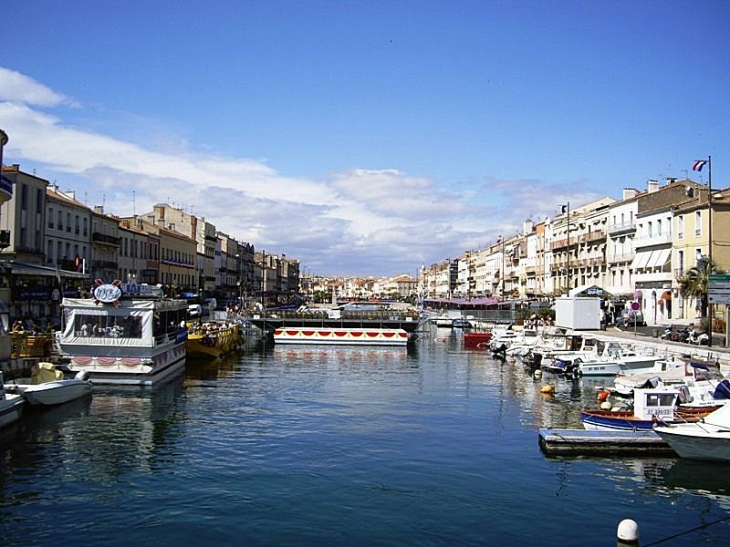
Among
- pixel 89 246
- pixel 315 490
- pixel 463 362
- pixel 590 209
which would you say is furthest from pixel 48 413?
pixel 590 209

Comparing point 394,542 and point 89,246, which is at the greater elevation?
point 89,246

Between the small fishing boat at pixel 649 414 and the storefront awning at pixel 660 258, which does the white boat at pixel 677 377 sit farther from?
the storefront awning at pixel 660 258

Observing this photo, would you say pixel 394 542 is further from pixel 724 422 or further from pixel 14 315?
pixel 14 315

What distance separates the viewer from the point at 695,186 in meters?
66.6

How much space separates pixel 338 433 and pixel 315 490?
6.87 meters

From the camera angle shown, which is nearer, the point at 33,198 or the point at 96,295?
the point at 96,295

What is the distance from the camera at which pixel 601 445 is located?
22266 millimetres

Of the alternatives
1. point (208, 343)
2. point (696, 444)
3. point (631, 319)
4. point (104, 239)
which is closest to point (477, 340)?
point (631, 319)

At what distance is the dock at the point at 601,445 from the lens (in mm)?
22016

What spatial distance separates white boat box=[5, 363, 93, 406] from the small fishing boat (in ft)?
66.7

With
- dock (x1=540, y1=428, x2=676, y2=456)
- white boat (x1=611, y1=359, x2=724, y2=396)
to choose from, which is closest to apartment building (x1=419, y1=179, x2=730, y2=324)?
white boat (x1=611, y1=359, x2=724, y2=396)

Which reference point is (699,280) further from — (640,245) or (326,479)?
(326,479)

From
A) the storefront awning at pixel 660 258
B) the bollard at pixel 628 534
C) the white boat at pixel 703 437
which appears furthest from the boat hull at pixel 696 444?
the storefront awning at pixel 660 258

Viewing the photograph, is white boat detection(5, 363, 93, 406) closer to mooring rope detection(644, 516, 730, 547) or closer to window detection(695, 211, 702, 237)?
mooring rope detection(644, 516, 730, 547)
